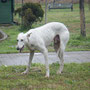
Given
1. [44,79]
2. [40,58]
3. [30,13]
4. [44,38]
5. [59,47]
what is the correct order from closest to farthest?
[44,79], [44,38], [59,47], [40,58], [30,13]

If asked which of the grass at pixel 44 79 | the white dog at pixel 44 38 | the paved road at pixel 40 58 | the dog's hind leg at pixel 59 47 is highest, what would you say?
the white dog at pixel 44 38

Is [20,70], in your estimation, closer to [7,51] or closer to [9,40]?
[7,51]

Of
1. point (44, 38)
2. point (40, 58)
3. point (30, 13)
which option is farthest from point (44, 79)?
point (30, 13)

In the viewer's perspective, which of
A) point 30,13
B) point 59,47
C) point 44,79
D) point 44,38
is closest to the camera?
point 44,79

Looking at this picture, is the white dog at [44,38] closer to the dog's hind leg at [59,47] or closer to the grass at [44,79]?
the dog's hind leg at [59,47]

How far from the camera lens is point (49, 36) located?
769 centimetres

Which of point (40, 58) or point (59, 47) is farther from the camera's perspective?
point (40, 58)

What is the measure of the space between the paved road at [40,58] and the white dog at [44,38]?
2.49m

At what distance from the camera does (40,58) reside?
36.7ft

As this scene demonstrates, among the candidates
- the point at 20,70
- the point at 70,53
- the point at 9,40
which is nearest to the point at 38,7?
the point at 9,40

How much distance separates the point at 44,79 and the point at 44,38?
3.49 feet

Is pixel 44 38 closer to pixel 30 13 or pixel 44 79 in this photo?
pixel 44 79

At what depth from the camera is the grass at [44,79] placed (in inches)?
265

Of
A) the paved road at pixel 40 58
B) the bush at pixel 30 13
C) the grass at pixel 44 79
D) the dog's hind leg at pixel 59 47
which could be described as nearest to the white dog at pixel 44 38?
the dog's hind leg at pixel 59 47
